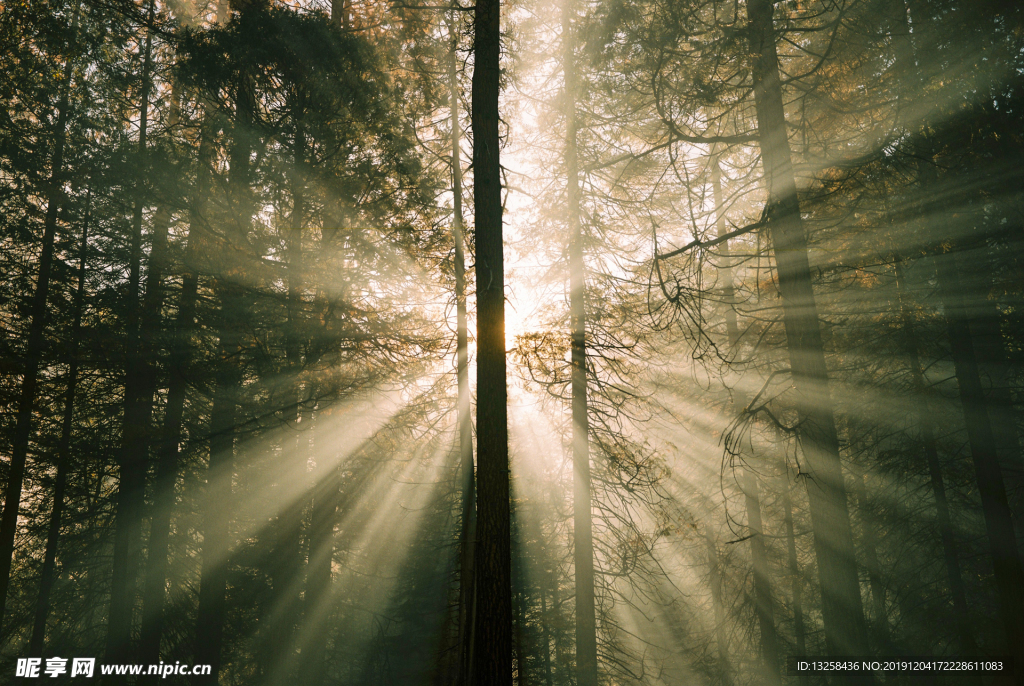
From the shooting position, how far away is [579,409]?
23.3 feet

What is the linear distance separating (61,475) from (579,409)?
9.07 meters

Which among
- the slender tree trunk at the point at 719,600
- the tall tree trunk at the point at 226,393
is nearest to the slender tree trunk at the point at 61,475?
the tall tree trunk at the point at 226,393

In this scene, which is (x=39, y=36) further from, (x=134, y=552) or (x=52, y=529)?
(x=134, y=552)

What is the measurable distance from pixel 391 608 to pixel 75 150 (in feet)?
40.2

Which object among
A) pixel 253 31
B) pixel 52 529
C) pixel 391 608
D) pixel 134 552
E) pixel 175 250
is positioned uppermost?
pixel 253 31

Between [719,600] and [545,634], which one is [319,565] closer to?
[545,634]

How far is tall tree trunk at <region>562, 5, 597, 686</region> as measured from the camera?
6328 mm

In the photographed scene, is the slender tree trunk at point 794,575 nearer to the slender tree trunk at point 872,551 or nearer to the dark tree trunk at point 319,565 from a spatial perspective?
the slender tree trunk at point 872,551

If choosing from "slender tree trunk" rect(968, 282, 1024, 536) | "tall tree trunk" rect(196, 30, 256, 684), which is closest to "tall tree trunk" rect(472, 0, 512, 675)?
"tall tree trunk" rect(196, 30, 256, 684)

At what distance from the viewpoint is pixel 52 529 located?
7645 millimetres

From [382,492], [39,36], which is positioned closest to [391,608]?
[382,492]

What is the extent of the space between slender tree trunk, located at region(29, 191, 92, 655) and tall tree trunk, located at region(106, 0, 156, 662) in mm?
881

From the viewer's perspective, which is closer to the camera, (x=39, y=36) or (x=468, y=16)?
(x=468, y=16)

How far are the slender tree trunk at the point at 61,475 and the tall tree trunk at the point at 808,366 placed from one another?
10.6 meters
